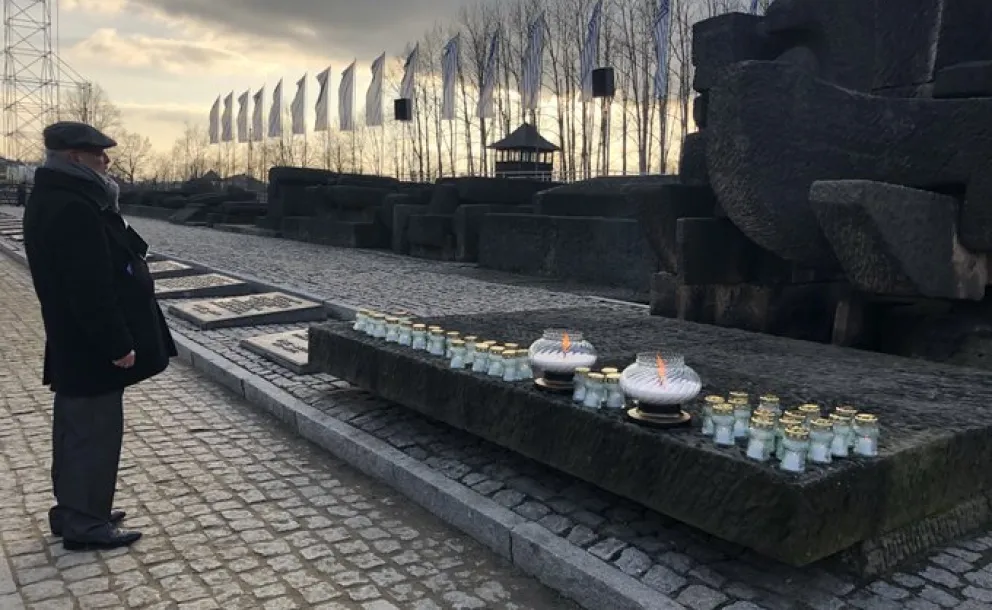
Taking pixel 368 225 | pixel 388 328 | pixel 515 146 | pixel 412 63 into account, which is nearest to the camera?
pixel 388 328

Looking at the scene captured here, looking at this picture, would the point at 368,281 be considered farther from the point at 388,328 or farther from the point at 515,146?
the point at 515,146

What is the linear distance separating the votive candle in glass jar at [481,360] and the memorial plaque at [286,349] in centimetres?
217

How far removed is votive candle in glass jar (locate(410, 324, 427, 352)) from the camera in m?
4.75

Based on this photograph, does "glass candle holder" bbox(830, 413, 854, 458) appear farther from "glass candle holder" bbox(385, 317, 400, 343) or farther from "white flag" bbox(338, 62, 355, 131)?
"white flag" bbox(338, 62, 355, 131)

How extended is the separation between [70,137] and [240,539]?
1823 mm

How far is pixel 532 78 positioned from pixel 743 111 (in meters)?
27.7

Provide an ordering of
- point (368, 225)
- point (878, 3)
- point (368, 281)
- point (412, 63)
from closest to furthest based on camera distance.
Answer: point (878, 3), point (368, 281), point (368, 225), point (412, 63)

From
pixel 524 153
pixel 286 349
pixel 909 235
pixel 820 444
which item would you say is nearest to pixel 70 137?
pixel 820 444

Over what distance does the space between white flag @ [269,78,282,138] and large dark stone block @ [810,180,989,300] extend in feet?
137

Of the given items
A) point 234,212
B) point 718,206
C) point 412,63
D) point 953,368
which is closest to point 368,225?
point 234,212

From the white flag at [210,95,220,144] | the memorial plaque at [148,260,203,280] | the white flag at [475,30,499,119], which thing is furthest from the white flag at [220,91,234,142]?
the memorial plaque at [148,260,203,280]

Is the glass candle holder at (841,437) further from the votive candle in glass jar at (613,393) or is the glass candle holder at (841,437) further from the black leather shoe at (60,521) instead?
the black leather shoe at (60,521)

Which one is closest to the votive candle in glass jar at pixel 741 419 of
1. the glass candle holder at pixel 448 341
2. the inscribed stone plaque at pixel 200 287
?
the glass candle holder at pixel 448 341

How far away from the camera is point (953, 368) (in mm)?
4438
